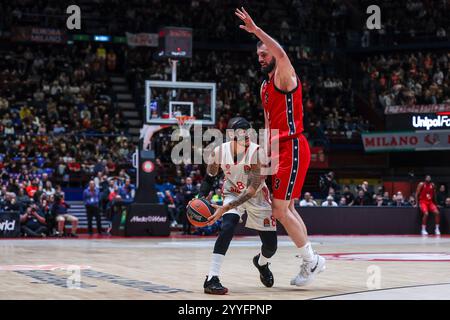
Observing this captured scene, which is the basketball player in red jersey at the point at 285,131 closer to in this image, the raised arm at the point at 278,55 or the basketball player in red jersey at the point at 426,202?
the raised arm at the point at 278,55

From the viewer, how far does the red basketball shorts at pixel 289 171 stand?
829 cm

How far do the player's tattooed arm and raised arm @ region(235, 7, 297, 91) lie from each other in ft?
2.86

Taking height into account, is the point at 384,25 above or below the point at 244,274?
above

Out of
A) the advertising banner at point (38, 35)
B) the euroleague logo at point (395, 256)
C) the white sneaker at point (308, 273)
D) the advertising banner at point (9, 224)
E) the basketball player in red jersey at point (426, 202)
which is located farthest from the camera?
the advertising banner at point (38, 35)

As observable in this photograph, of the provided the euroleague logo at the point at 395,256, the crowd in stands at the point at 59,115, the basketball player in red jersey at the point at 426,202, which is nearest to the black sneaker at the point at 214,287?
the euroleague logo at the point at 395,256

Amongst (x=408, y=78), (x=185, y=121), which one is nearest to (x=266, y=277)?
(x=185, y=121)

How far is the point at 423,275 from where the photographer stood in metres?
10.1

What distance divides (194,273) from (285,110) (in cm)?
303

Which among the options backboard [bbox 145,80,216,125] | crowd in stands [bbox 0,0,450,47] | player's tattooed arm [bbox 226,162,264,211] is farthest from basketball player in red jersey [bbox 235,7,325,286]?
crowd in stands [bbox 0,0,450,47]

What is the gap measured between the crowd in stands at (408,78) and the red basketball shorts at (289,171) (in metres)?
25.3

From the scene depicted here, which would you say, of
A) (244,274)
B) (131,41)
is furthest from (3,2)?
(244,274)
